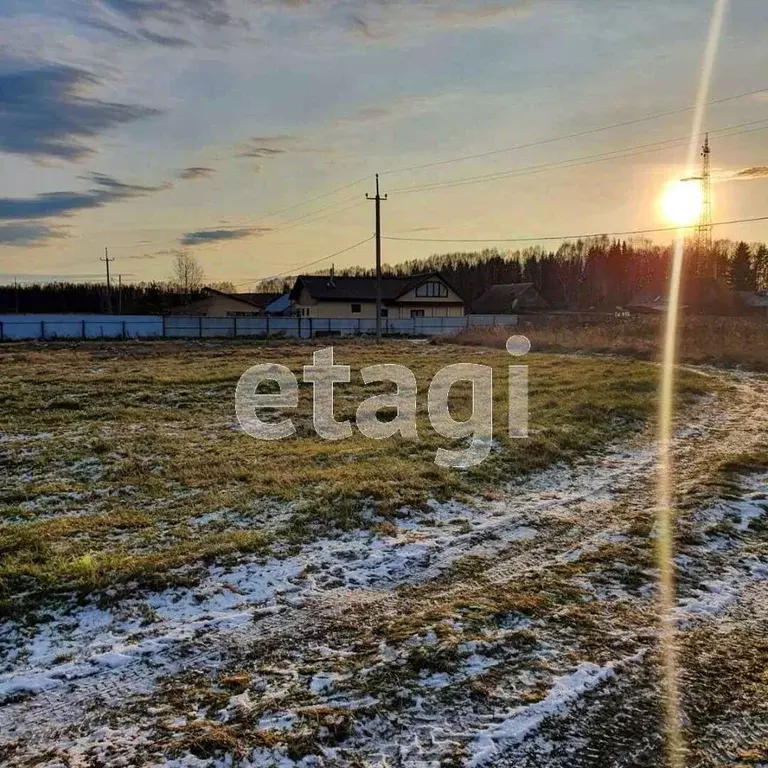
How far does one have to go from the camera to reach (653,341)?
24391mm

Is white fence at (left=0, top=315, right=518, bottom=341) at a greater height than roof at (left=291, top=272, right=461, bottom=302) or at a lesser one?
lesser

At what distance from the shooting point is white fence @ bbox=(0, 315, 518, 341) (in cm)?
3353

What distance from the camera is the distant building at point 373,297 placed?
49.6 metres

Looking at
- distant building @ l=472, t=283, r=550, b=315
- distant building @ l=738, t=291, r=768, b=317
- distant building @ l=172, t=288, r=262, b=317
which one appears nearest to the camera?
distant building @ l=172, t=288, r=262, b=317

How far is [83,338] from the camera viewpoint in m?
31.9

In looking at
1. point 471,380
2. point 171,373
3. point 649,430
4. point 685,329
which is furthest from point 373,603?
point 685,329

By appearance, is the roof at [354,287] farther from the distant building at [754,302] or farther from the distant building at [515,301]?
the distant building at [754,302]

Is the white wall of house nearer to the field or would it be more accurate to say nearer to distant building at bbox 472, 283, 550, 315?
distant building at bbox 472, 283, 550, 315

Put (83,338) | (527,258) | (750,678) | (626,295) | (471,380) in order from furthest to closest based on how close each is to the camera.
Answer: (527,258) < (626,295) < (83,338) < (471,380) < (750,678)

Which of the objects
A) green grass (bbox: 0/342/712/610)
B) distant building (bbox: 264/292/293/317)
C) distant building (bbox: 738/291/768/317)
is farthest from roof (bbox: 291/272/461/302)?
green grass (bbox: 0/342/712/610)

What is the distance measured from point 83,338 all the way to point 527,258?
86082mm

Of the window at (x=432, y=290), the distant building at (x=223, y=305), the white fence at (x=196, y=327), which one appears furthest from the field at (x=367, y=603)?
the distant building at (x=223, y=305)

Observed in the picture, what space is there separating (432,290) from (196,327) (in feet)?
71.2

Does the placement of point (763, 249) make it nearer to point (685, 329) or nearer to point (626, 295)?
point (626, 295)
